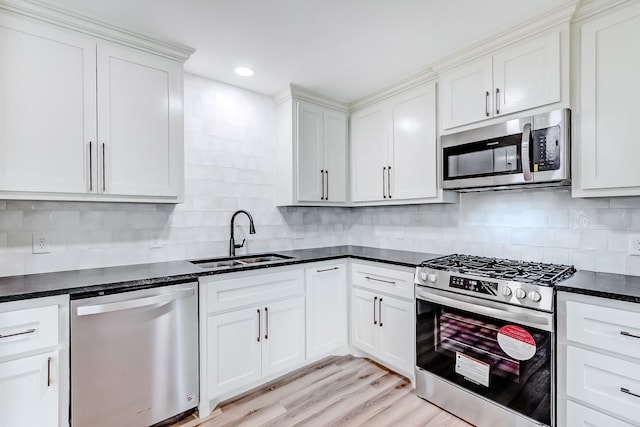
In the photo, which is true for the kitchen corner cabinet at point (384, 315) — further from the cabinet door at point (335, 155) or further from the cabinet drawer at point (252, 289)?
the cabinet door at point (335, 155)

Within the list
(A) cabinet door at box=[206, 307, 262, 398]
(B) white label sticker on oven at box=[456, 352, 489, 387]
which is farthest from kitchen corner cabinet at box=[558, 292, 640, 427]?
(A) cabinet door at box=[206, 307, 262, 398]

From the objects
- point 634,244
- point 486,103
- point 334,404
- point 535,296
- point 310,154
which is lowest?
point 334,404

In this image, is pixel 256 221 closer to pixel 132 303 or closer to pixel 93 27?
pixel 132 303

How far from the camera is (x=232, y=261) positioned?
2.73 meters

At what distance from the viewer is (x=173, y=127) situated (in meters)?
2.25

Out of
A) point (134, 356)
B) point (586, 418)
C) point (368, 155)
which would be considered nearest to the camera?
point (586, 418)

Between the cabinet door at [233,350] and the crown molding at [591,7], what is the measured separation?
8.94 ft

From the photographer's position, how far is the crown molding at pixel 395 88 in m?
2.65

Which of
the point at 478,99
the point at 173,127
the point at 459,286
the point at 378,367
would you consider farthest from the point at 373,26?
the point at 378,367

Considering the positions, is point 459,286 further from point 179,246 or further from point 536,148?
point 179,246

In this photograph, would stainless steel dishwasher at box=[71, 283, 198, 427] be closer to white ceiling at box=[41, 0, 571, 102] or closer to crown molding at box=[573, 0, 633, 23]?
white ceiling at box=[41, 0, 571, 102]

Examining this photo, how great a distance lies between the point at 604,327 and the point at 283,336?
1.95m

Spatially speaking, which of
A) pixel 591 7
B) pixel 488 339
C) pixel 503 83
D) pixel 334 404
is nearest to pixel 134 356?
pixel 334 404

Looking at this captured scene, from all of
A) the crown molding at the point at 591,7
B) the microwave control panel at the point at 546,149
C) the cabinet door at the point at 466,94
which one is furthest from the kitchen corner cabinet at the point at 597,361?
the crown molding at the point at 591,7
